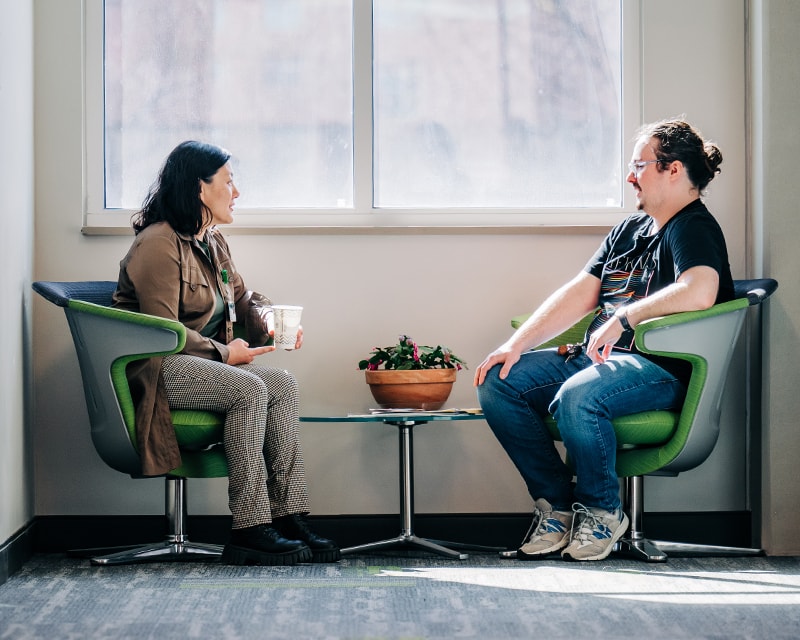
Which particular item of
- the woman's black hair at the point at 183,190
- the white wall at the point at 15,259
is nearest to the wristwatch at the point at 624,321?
the woman's black hair at the point at 183,190

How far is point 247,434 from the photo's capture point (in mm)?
2842

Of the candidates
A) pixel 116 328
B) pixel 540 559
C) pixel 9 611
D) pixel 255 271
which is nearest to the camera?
pixel 9 611

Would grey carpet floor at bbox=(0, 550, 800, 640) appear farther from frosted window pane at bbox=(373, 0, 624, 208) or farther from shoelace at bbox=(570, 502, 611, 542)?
frosted window pane at bbox=(373, 0, 624, 208)

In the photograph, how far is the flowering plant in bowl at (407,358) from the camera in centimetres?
318

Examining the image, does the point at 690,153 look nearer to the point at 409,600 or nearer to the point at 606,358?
the point at 606,358

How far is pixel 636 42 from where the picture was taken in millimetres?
3557

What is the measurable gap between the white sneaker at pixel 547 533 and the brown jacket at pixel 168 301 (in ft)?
3.34

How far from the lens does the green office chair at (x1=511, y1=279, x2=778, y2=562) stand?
109 inches

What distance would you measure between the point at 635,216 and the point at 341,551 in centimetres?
138

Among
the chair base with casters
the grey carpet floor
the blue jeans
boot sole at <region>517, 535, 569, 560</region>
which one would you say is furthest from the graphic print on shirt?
the chair base with casters

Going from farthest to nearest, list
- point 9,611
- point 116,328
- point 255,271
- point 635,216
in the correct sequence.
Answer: point 255,271 < point 635,216 < point 116,328 < point 9,611

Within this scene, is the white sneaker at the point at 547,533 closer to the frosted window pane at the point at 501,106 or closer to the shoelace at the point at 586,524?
the shoelace at the point at 586,524

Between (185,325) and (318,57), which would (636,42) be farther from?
(185,325)

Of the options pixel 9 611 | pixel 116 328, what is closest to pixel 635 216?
pixel 116 328
